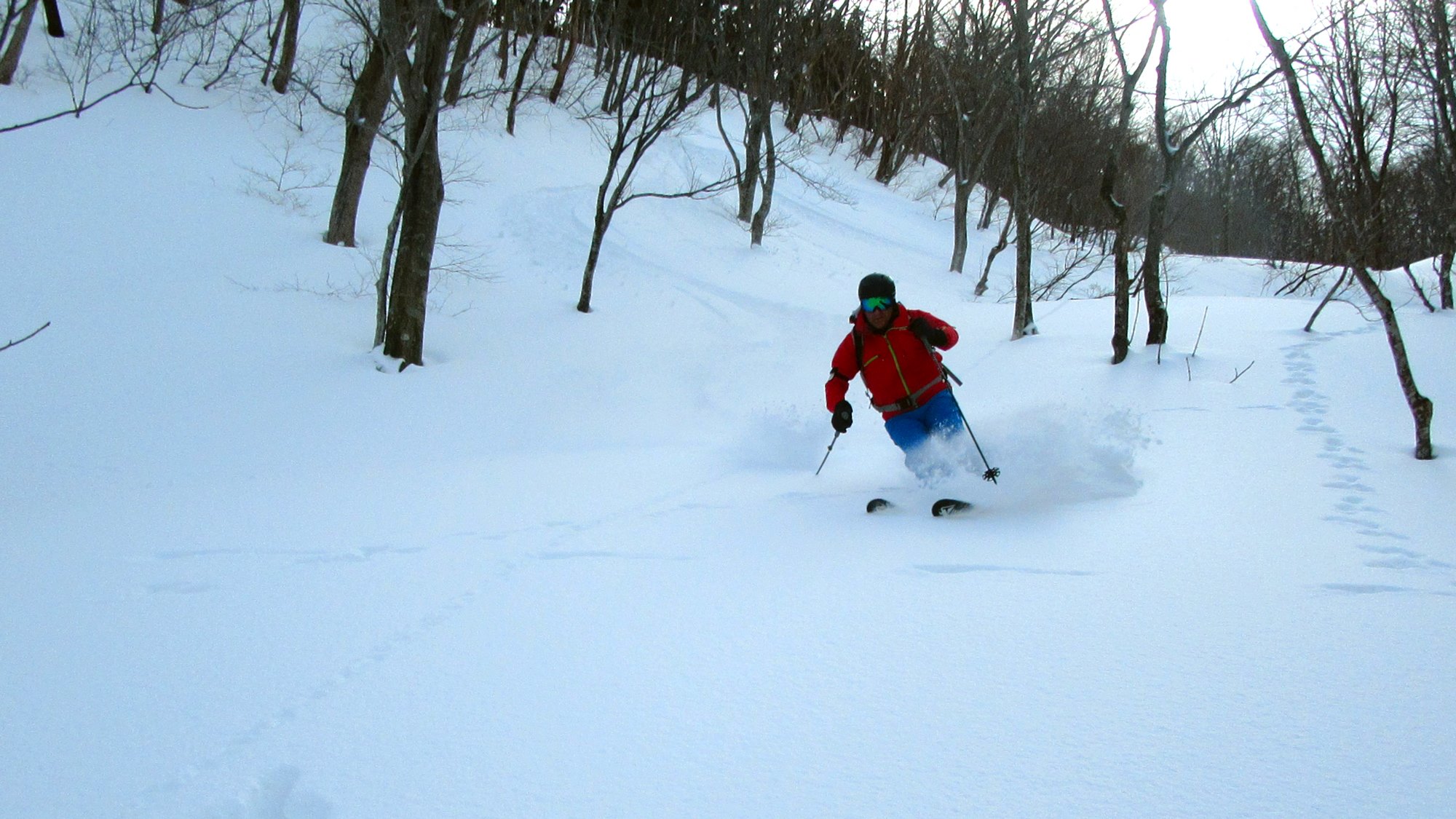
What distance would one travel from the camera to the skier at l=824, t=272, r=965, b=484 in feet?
18.3

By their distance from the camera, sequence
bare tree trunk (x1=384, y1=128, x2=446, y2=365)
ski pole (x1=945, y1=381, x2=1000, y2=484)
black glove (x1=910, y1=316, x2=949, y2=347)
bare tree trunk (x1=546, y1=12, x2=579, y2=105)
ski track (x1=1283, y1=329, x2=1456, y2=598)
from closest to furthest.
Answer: ski track (x1=1283, y1=329, x2=1456, y2=598) → ski pole (x1=945, y1=381, x2=1000, y2=484) → black glove (x1=910, y1=316, x2=949, y2=347) → bare tree trunk (x1=384, y1=128, x2=446, y2=365) → bare tree trunk (x1=546, y1=12, x2=579, y2=105)

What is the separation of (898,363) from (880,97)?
3147 centimetres

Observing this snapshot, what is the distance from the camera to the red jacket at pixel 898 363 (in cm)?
563

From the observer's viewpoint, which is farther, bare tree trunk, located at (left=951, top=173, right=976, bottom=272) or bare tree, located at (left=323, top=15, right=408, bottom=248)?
bare tree trunk, located at (left=951, top=173, right=976, bottom=272)

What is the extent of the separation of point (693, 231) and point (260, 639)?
1641cm

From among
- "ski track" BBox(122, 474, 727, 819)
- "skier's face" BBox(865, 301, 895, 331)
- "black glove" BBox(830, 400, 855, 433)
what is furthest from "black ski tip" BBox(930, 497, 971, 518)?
"ski track" BBox(122, 474, 727, 819)

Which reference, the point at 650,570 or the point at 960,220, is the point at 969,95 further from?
the point at 650,570

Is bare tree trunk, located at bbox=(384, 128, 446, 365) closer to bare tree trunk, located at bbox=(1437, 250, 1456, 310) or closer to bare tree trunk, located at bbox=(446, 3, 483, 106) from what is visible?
bare tree trunk, located at bbox=(446, 3, 483, 106)

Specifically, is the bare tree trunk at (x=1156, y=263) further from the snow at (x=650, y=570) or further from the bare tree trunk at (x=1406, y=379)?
the bare tree trunk at (x=1406, y=379)

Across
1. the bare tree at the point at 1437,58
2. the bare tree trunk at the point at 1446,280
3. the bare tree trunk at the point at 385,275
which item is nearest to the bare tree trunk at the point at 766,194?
the bare tree trunk at the point at 385,275

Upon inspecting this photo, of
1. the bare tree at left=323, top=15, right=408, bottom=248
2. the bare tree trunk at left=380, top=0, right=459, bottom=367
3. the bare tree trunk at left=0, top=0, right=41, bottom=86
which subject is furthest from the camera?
the bare tree trunk at left=0, top=0, right=41, bottom=86

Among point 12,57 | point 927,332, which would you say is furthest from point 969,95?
point 12,57

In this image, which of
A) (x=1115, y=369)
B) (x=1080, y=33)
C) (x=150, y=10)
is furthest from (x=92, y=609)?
(x=150, y=10)

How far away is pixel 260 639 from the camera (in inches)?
135
